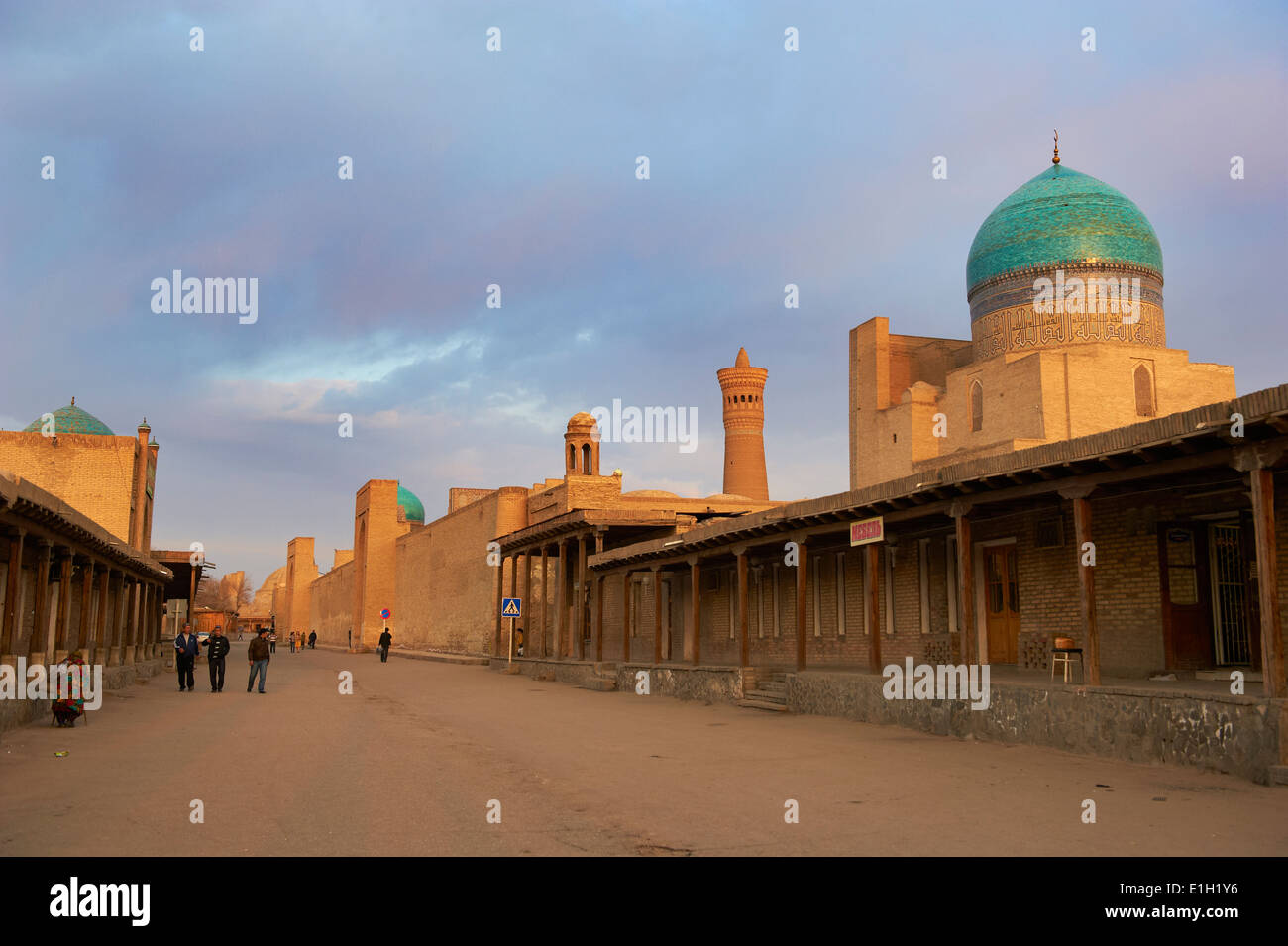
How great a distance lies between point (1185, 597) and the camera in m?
13.9

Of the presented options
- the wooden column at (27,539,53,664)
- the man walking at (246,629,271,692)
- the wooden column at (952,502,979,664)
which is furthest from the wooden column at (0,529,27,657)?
the wooden column at (952,502,979,664)

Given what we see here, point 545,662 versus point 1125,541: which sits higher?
point 1125,541

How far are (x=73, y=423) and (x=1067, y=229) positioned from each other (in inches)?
1478

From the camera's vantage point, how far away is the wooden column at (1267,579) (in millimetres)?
9391

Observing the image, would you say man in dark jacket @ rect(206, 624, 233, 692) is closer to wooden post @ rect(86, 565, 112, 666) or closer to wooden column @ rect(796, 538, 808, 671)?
wooden post @ rect(86, 565, 112, 666)

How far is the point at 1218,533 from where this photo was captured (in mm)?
13719

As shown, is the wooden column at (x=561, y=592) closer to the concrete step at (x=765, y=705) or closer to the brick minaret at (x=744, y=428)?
the concrete step at (x=765, y=705)

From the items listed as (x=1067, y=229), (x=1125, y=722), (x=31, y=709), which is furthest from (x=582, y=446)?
(x=1125, y=722)

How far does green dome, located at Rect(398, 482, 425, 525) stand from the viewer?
244 feet

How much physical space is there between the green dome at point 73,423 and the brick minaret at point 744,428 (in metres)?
31.8
